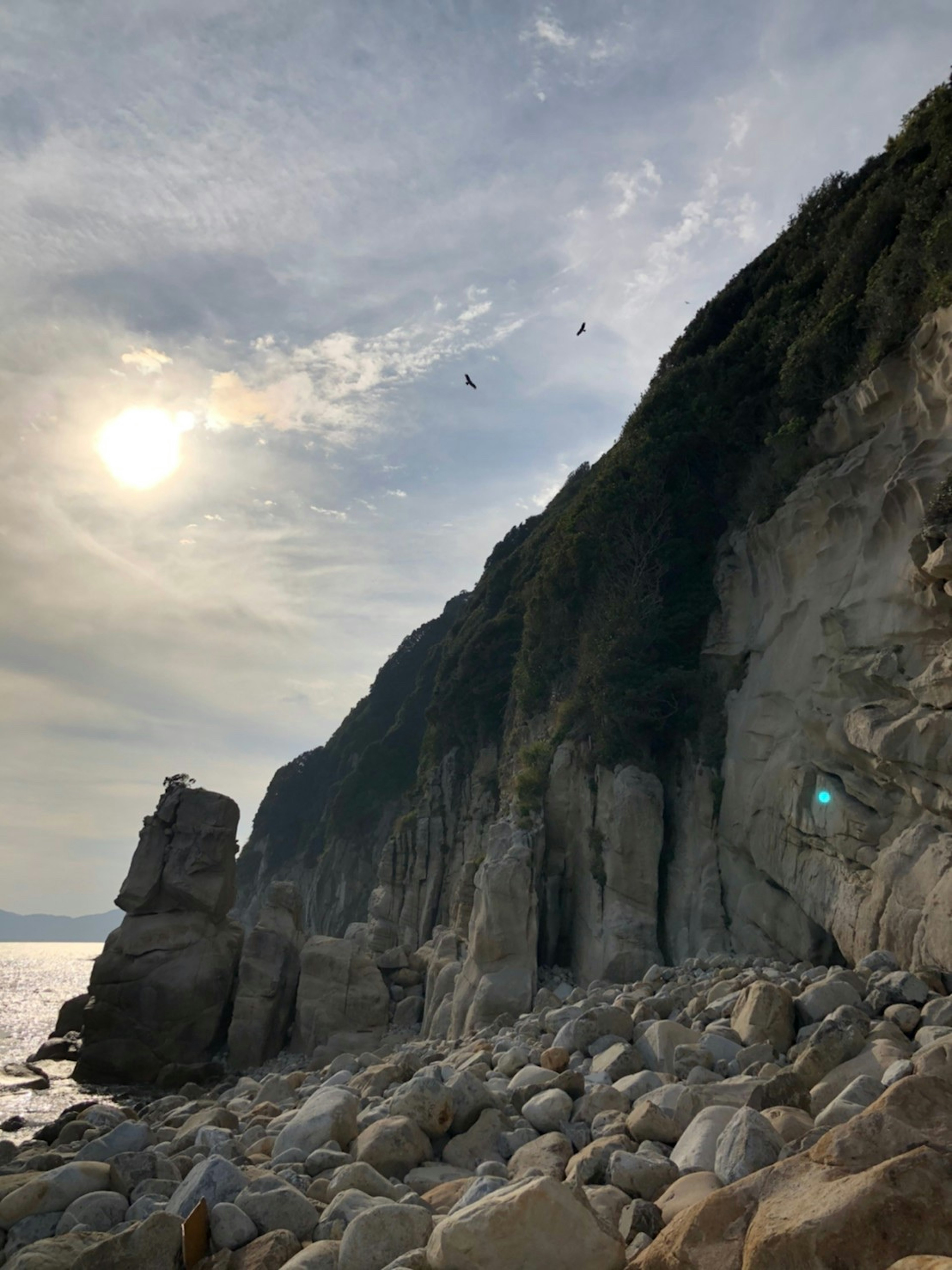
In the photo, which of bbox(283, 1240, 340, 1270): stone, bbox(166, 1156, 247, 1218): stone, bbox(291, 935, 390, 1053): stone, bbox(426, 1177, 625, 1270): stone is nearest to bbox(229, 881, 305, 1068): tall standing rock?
bbox(291, 935, 390, 1053): stone

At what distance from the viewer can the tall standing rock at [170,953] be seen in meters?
23.9

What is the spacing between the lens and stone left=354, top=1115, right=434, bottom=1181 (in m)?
6.52

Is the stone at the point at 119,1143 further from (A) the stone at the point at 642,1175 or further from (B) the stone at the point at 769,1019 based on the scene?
(B) the stone at the point at 769,1019

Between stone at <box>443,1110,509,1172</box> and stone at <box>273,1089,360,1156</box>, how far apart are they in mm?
925

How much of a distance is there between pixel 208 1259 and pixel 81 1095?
19.9 meters

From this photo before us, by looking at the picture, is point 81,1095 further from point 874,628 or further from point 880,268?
point 880,268

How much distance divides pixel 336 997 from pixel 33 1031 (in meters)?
23.7

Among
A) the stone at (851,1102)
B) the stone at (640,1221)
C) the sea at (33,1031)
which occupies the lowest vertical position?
the sea at (33,1031)

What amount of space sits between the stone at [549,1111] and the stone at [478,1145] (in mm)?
209

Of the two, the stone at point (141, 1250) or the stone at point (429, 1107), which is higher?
the stone at point (429, 1107)

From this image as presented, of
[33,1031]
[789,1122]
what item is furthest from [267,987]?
[33,1031]

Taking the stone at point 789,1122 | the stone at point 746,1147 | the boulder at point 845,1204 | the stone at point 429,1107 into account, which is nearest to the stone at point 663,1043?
the stone at point 429,1107

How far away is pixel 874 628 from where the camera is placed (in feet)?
42.0

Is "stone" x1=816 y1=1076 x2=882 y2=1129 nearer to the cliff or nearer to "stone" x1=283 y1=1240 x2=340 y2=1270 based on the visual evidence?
"stone" x1=283 y1=1240 x2=340 y2=1270
